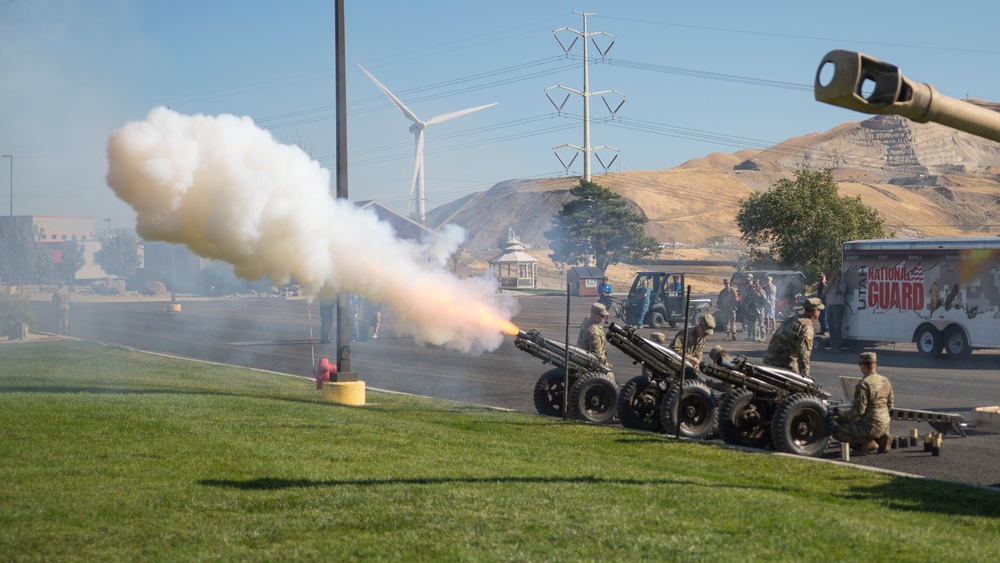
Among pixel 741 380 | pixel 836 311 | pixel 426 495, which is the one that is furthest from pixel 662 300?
pixel 426 495

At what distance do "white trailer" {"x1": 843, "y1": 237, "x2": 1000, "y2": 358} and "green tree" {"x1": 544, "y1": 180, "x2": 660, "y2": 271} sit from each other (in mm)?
57546

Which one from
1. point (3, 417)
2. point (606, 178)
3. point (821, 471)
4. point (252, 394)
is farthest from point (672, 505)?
point (606, 178)

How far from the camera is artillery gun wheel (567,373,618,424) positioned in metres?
14.9

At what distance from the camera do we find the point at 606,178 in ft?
627

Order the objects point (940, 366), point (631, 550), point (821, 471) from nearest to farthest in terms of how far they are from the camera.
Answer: point (631, 550) < point (821, 471) < point (940, 366)

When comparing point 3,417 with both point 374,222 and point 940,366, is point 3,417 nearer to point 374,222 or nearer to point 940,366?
point 374,222

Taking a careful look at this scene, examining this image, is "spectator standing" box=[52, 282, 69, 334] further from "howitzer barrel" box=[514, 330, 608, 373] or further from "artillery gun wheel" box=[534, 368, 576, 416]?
"artillery gun wheel" box=[534, 368, 576, 416]

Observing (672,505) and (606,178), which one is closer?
(672,505)

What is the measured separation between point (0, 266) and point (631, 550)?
8474 centimetres

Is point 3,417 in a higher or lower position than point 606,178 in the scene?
lower

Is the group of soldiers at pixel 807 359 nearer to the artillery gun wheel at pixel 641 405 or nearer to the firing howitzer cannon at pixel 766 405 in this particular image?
the firing howitzer cannon at pixel 766 405

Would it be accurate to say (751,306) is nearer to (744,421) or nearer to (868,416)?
(744,421)

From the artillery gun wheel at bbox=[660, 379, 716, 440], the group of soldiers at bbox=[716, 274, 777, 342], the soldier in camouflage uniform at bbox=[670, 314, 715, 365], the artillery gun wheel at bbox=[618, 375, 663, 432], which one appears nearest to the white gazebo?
the group of soldiers at bbox=[716, 274, 777, 342]

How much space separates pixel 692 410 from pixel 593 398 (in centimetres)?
195
